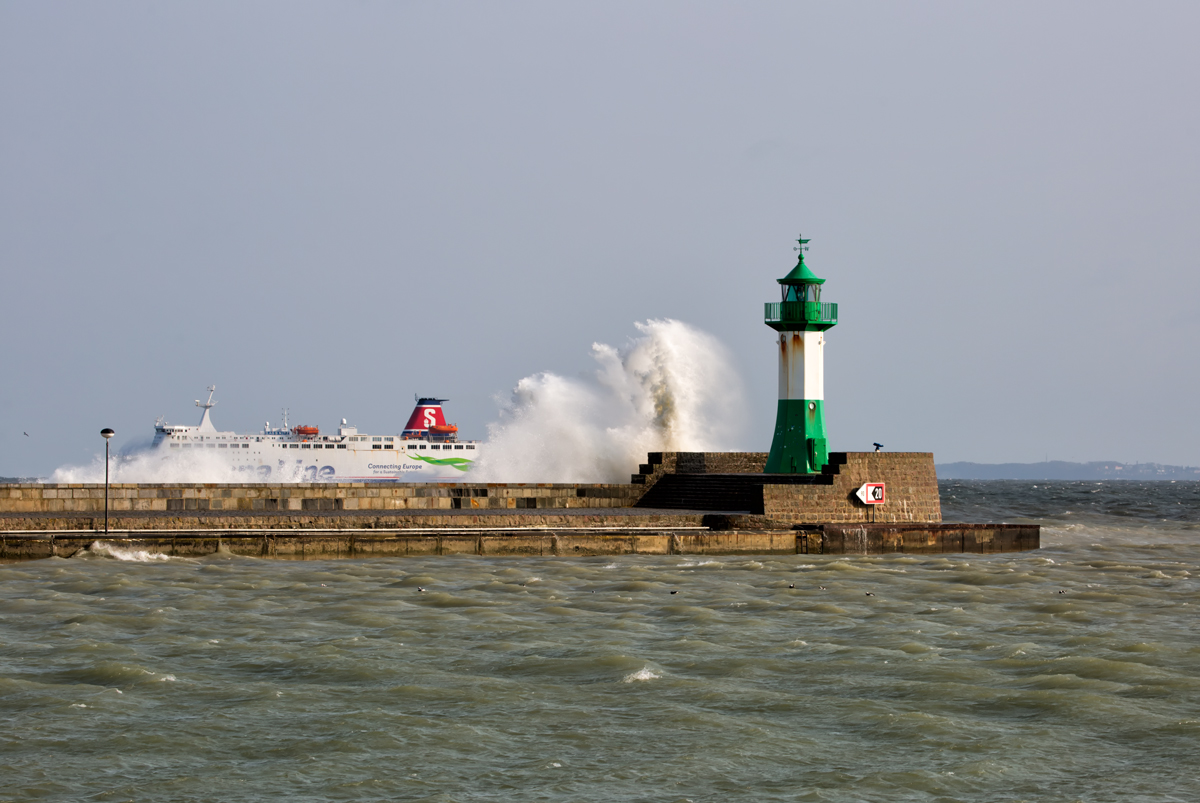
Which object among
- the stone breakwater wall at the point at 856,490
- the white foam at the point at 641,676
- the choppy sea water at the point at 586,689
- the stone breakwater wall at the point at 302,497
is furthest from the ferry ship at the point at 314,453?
the white foam at the point at 641,676

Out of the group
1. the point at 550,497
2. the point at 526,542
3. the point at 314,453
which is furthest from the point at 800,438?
the point at 314,453

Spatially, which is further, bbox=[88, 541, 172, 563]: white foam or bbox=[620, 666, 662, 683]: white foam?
bbox=[88, 541, 172, 563]: white foam

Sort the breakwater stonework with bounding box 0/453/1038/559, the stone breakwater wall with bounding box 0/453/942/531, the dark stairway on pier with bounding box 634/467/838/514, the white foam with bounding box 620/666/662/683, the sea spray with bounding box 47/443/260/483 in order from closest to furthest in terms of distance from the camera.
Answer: the white foam with bounding box 620/666/662/683 < the breakwater stonework with bounding box 0/453/1038/559 < the stone breakwater wall with bounding box 0/453/942/531 < the dark stairway on pier with bounding box 634/467/838/514 < the sea spray with bounding box 47/443/260/483

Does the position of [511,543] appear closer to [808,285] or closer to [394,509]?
[394,509]

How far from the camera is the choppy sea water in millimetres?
7039

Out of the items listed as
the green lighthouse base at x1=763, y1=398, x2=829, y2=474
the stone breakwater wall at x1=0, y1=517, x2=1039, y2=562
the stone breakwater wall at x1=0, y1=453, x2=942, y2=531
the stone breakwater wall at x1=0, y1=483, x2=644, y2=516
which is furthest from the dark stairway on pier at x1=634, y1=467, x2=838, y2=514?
the stone breakwater wall at x1=0, y1=517, x2=1039, y2=562

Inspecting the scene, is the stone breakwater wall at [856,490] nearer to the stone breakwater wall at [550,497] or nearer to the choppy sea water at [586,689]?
the stone breakwater wall at [550,497]

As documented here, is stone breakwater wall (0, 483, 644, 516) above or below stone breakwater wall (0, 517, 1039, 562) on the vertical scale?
above

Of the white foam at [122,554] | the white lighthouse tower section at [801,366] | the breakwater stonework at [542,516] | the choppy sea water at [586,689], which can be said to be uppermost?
the white lighthouse tower section at [801,366]

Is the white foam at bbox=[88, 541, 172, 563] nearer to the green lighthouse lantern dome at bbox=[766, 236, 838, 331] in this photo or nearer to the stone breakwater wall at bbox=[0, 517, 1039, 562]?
the stone breakwater wall at bbox=[0, 517, 1039, 562]

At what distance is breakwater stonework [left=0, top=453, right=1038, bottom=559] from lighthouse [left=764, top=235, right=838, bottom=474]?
1.04 metres

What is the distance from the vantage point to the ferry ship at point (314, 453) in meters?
65.2

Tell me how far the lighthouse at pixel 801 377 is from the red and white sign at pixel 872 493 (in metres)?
2.24

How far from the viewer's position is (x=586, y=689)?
30.5 ft
